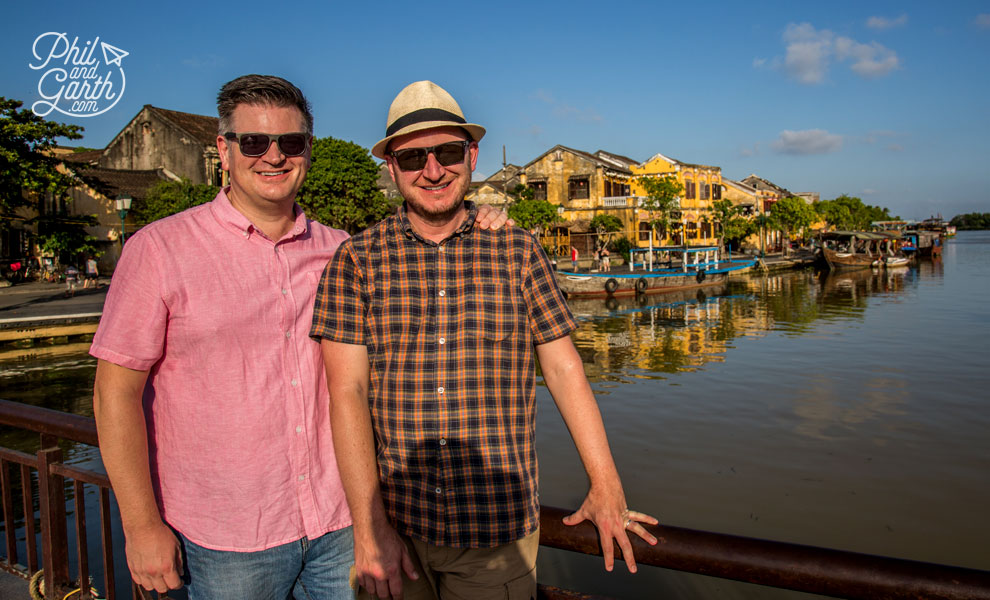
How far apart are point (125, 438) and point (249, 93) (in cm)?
102

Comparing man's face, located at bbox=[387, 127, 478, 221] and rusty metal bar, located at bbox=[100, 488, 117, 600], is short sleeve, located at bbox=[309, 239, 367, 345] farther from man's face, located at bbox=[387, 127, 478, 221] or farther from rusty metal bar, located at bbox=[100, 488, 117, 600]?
rusty metal bar, located at bbox=[100, 488, 117, 600]

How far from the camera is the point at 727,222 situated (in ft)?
145

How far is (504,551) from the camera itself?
1.76 meters

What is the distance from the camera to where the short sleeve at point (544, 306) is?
5.99 feet

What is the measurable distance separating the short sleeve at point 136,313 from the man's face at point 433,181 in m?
0.70

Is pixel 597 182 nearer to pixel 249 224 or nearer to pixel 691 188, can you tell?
pixel 691 188

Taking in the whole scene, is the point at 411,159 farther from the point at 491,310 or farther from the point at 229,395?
the point at 229,395

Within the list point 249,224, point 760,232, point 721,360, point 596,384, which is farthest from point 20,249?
point 760,232

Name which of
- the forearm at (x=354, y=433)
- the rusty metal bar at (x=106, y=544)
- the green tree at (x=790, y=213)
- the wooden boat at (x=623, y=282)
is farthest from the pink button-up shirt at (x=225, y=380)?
the green tree at (x=790, y=213)

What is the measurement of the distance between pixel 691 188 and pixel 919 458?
124 feet

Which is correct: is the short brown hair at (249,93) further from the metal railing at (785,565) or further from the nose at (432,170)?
the metal railing at (785,565)

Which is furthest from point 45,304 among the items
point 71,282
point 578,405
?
point 578,405

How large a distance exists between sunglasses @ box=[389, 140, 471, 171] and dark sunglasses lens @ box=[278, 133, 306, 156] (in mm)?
287

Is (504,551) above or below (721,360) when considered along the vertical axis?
above
